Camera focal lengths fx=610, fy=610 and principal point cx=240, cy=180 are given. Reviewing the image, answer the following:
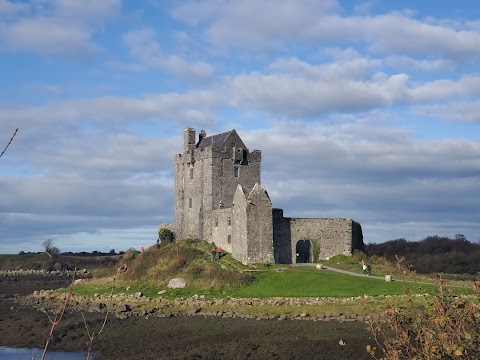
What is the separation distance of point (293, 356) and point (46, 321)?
60.3ft

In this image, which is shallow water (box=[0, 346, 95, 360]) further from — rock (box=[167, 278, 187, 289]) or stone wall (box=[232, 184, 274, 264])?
stone wall (box=[232, 184, 274, 264])

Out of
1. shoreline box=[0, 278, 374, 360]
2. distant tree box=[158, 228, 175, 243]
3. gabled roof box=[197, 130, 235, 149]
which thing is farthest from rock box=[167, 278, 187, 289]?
gabled roof box=[197, 130, 235, 149]

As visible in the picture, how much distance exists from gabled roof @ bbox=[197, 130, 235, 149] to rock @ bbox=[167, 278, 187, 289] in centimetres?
1337

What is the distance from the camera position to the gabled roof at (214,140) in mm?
51406

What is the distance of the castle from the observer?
44000 millimetres

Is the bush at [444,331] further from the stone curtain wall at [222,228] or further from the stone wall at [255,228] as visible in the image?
the stone curtain wall at [222,228]

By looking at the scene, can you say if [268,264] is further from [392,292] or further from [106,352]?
[106,352]

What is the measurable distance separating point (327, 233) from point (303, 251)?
2846mm

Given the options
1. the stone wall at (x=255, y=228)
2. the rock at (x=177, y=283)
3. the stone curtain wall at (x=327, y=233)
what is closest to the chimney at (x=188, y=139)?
the stone wall at (x=255, y=228)

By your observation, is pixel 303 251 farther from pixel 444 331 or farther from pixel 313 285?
pixel 444 331

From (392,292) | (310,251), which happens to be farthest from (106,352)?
(310,251)

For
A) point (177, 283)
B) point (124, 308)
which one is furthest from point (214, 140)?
point (124, 308)

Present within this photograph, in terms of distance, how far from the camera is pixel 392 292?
33156mm

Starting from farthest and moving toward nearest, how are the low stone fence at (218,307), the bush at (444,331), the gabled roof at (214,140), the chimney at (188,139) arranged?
the chimney at (188,139)
the gabled roof at (214,140)
the low stone fence at (218,307)
the bush at (444,331)
